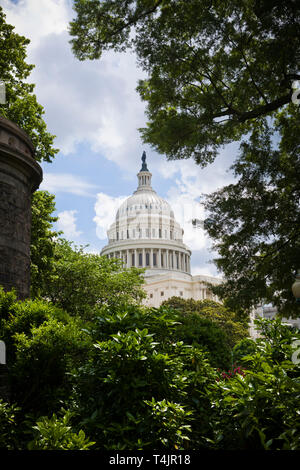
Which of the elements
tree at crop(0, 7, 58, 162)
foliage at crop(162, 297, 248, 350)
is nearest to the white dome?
foliage at crop(162, 297, 248, 350)

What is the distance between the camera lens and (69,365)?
289 inches

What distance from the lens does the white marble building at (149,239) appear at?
336 feet

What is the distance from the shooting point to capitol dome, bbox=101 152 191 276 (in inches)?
4040

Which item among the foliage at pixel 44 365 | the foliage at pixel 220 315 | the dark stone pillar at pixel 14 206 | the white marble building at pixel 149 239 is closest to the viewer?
the foliage at pixel 44 365

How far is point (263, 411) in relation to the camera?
4812 mm

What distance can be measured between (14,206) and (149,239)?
9299 centimetres

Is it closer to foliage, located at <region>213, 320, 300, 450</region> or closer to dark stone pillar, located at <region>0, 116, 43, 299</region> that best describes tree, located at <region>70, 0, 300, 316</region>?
dark stone pillar, located at <region>0, 116, 43, 299</region>

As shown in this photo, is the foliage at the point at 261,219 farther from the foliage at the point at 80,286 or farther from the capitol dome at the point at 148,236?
the capitol dome at the point at 148,236

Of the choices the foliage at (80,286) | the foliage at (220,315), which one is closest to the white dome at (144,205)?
the foliage at (220,315)

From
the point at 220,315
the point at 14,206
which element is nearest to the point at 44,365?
the point at 14,206

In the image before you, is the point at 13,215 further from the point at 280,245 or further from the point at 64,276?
the point at 64,276

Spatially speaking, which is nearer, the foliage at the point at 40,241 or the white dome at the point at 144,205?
the foliage at the point at 40,241

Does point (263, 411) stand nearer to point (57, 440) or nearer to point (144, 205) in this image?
point (57, 440)

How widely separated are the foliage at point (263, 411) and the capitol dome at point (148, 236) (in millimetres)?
90245
